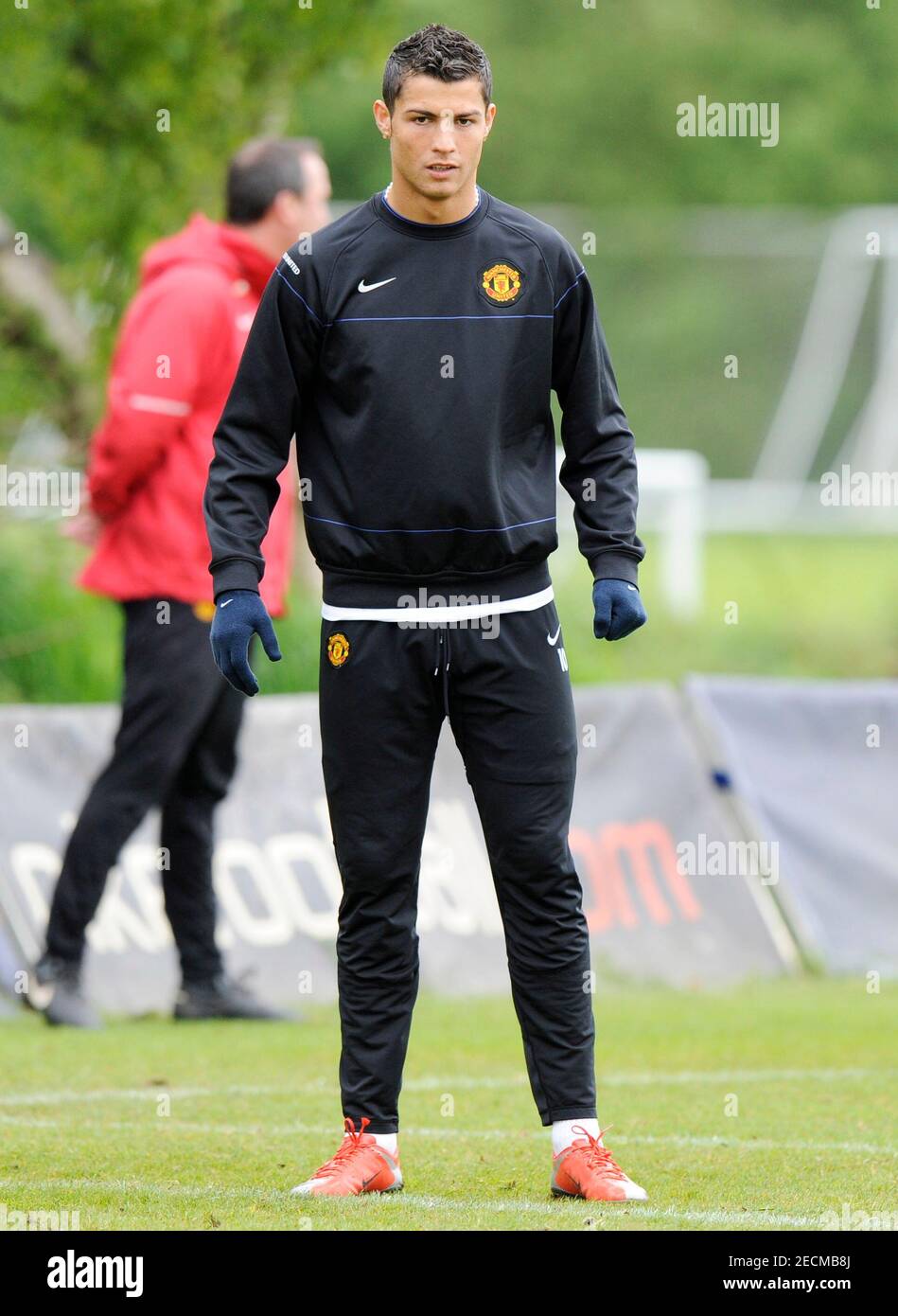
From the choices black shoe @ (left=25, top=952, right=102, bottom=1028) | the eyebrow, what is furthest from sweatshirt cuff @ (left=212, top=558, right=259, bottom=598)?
black shoe @ (left=25, top=952, right=102, bottom=1028)

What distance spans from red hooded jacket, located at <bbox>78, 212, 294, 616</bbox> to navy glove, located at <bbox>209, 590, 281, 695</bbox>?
7.72ft

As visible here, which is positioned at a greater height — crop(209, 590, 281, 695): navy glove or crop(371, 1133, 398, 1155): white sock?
crop(209, 590, 281, 695): navy glove

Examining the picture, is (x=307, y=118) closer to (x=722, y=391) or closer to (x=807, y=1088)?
(x=722, y=391)

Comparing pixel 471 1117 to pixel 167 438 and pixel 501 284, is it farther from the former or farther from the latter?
pixel 167 438

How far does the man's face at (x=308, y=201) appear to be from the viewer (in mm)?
6953

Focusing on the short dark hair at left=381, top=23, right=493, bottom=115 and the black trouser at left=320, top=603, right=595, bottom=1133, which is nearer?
the short dark hair at left=381, top=23, right=493, bottom=115

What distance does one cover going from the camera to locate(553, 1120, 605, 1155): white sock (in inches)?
172

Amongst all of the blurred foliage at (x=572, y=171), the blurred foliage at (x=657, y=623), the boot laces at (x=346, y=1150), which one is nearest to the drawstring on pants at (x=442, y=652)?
the boot laces at (x=346, y=1150)

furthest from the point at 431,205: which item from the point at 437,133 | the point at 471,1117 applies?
the point at 471,1117

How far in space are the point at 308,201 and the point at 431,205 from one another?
276 centimetres

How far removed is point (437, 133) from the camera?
13.9 feet

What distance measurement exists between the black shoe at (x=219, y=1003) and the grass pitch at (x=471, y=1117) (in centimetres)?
7

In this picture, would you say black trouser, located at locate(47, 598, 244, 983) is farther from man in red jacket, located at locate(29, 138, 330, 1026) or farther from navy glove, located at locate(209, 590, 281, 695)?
navy glove, located at locate(209, 590, 281, 695)

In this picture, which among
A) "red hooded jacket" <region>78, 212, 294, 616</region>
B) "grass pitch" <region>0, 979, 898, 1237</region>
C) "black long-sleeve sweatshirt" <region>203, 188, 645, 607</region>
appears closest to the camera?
"grass pitch" <region>0, 979, 898, 1237</region>
